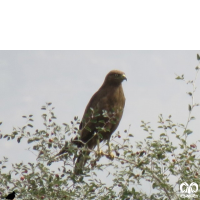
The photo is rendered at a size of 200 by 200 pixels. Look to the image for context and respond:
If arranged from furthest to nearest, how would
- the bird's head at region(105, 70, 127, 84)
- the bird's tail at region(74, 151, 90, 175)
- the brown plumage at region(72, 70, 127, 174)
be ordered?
the bird's head at region(105, 70, 127, 84), the brown plumage at region(72, 70, 127, 174), the bird's tail at region(74, 151, 90, 175)

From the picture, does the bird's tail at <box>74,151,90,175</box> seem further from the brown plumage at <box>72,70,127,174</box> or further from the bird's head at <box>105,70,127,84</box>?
the bird's head at <box>105,70,127,84</box>

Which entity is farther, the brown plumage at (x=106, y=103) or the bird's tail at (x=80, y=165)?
the brown plumage at (x=106, y=103)

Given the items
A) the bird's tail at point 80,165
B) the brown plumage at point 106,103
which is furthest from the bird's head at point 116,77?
the bird's tail at point 80,165

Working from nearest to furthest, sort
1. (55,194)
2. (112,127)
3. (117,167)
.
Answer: (55,194) → (117,167) → (112,127)

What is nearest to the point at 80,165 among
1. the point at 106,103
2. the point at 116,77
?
the point at 106,103


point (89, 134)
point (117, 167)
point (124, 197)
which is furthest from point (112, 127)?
point (124, 197)

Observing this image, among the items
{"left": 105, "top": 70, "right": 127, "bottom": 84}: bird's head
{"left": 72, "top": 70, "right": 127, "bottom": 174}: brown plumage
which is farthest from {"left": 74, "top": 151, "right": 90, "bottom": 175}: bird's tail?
{"left": 105, "top": 70, "right": 127, "bottom": 84}: bird's head

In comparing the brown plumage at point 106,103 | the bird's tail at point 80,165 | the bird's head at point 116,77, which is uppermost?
the bird's head at point 116,77

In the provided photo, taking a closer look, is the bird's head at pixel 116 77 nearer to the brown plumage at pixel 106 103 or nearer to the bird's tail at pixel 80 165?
the brown plumage at pixel 106 103

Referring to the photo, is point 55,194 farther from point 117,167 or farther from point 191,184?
point 191,184

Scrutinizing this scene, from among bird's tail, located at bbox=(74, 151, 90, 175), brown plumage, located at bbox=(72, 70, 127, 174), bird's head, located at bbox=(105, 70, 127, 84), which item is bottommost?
bird's tail, located at bbox=(74, 151, 90, 175)

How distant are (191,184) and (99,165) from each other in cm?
100

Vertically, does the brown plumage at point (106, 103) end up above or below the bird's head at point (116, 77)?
below
